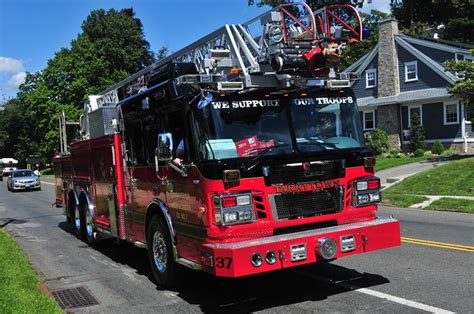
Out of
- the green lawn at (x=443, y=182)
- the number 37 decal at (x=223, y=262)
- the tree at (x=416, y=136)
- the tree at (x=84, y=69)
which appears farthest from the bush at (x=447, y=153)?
the tree at (x=84, y=69)

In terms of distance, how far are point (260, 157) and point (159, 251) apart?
225 centimetres

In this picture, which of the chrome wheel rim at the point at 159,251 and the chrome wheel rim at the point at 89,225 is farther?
the chrome wheel rim at the point at 89,225

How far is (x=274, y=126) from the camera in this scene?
616cm

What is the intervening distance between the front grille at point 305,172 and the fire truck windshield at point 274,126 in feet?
0.66

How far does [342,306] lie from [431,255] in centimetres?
301

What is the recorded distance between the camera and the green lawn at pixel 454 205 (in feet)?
44.6

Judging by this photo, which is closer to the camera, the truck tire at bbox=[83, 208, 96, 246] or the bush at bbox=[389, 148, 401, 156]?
the truck tire at bbox=[83, 208, 96, 246]

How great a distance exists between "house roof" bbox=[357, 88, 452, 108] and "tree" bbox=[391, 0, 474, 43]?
1698 centimetres

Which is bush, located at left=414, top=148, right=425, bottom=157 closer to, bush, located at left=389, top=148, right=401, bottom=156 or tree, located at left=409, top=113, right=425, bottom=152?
tree, located at left=409, top=113, right=425, bottom=152

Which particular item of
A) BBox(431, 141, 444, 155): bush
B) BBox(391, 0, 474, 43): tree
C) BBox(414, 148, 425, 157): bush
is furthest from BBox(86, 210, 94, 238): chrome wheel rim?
BBox(391, 0, 474, 43): tree

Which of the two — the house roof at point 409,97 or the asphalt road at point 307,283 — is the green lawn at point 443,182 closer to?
the asphalt road at point 307,283

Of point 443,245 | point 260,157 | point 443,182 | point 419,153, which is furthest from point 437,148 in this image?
point 260,157

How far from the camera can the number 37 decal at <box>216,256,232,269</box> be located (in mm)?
5279

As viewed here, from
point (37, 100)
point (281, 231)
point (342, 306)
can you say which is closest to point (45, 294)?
point (281, 231)
